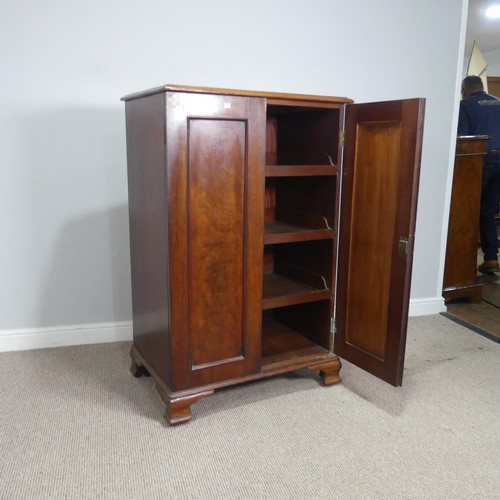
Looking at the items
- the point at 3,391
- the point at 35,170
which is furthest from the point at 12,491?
the point at 35,170

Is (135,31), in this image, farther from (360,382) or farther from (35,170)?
(360,382)

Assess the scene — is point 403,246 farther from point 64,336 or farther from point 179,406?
point 64,336

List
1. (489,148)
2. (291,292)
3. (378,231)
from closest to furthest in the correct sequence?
(378,231), (291,292), (489,148)

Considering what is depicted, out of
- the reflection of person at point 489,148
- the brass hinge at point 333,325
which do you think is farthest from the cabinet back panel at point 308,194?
the reflection of person at point 489,148

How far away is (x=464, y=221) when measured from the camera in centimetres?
308

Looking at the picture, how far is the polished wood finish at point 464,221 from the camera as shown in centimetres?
301

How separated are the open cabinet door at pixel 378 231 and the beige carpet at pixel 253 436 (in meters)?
0.23

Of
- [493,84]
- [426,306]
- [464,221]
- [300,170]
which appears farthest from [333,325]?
[493,84]

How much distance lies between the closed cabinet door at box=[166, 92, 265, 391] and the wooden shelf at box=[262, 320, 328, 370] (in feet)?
0.53

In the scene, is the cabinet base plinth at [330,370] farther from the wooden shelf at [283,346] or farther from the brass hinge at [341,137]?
the brass hinge at [341,137]

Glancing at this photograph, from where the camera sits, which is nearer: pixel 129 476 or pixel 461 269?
pixel 129 476

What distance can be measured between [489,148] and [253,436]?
10.5 feet

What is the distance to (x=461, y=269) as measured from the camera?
10.3ft

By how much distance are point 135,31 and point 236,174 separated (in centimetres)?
101
